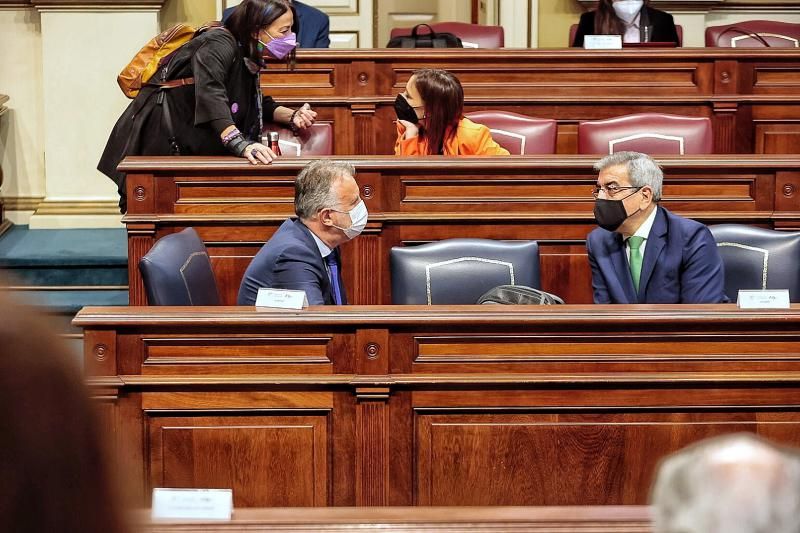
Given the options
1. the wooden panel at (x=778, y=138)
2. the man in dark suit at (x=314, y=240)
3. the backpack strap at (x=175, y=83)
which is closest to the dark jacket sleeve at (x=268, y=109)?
the backpack strap at (x=175, y=83)

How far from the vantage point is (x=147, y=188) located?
164 inches

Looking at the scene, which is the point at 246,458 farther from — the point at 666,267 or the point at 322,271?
the point at 666,267

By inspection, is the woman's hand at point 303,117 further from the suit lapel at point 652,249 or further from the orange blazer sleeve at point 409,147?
the suit lapel at point 652,249

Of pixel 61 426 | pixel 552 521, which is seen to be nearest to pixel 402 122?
pixel 552 521

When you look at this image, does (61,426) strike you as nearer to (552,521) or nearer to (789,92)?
(552,521)

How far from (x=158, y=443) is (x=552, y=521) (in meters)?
1.34

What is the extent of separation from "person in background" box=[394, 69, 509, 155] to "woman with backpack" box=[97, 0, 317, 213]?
1.82 feet

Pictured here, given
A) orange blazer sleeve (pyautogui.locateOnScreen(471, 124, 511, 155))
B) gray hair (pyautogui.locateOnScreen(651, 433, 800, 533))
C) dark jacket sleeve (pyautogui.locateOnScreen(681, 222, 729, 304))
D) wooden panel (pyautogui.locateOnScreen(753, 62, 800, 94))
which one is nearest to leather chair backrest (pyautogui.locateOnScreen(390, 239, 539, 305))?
dark jacket sleeve (pyautogui.locateOnScreen(681, 222, 729, 304))

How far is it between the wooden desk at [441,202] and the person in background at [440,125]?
0.57m

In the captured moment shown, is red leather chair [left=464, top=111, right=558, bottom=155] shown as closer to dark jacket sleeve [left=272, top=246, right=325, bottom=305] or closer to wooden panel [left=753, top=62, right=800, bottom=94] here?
wooden panel [left=753, top=62, right=800, bottom=94]

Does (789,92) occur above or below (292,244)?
above

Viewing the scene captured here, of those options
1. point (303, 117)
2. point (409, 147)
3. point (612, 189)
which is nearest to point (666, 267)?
point (612, 189)

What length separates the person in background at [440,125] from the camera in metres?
4.80

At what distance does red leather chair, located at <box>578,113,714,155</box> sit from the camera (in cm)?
488
